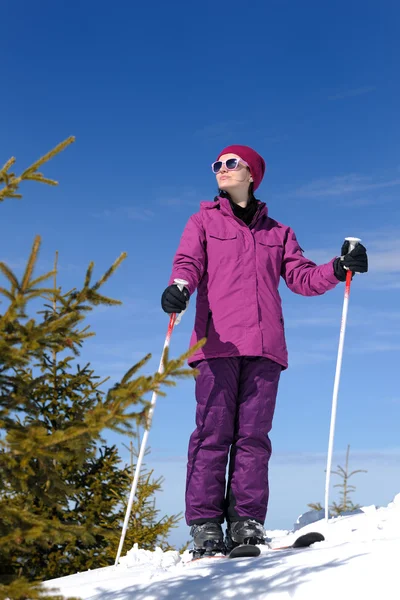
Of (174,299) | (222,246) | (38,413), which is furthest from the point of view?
(222,246)

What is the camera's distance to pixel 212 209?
262 inches

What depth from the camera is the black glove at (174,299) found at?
228 inches

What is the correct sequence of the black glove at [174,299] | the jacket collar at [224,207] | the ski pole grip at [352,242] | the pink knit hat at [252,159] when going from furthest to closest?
the pink knit hat at [252,159]
the jacket collar at [224,207]
the ski pole grip at [352,242]
the black glove at [174,299]

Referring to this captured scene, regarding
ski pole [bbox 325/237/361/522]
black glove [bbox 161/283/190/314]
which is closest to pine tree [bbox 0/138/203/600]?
black glove [bbox 161/283/190/314]

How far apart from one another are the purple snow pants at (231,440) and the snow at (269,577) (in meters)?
0.57

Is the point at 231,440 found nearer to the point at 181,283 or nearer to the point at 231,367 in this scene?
the point at 231,367

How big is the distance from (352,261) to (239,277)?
111 cm

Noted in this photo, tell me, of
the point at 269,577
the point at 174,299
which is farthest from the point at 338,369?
the point at 269,577

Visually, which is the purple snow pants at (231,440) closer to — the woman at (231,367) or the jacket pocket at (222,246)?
the woman at (231,367)

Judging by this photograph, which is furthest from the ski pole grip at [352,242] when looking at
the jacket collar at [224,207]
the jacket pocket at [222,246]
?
the jacket pocket at [222,246]

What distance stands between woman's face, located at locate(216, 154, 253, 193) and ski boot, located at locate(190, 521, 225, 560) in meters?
3.20

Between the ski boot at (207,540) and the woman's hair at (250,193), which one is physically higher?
the woman's hair at (250,193)

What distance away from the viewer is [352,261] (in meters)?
6.35

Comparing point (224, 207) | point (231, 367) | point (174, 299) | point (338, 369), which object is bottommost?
point (231, 367)
